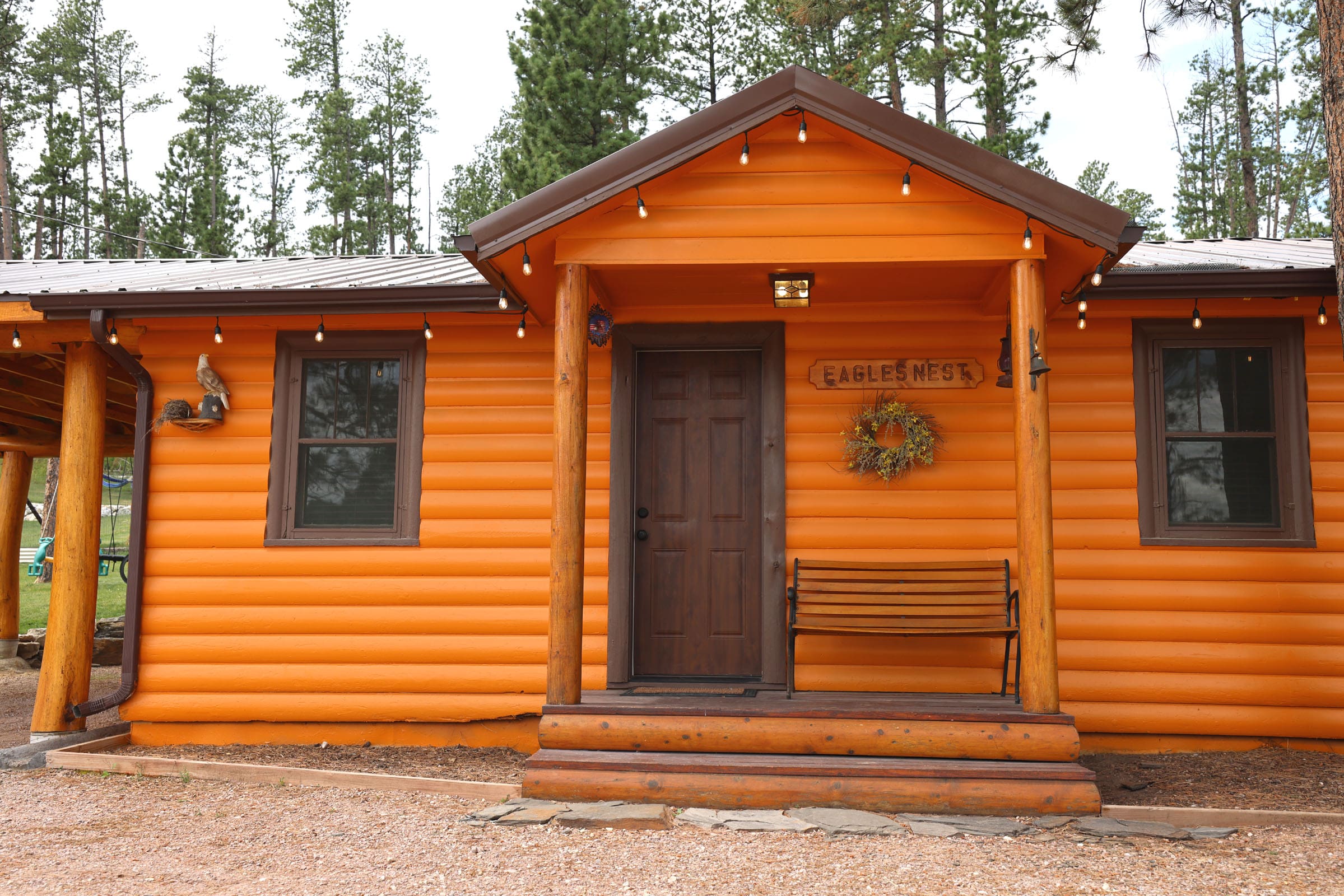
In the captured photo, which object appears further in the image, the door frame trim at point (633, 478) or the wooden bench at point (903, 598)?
the door frame trim at point (633, 478)

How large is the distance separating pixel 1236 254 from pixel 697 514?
433 cm

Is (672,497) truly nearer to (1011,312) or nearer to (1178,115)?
(1011,312)

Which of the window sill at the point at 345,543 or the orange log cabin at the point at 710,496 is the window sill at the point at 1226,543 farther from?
the window sill at the point at 345,543

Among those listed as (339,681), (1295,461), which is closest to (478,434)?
(339,681)

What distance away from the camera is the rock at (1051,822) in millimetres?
4238

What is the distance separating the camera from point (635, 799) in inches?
179

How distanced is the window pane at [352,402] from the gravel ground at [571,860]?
2.52 meters

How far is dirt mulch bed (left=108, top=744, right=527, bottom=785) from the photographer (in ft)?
18.0

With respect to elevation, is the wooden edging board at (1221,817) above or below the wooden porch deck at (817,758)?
below

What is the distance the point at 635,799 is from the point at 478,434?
8.84 feet

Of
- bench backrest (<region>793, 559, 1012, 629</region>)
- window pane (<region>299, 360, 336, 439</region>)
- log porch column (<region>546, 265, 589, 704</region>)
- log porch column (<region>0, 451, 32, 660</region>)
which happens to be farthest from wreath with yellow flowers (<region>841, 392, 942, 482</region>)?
log porch column (<region>0, 451, 32, 660</region>)

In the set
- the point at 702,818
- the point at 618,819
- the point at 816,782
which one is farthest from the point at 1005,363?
the point at 618,819

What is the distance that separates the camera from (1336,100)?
4.93 metres

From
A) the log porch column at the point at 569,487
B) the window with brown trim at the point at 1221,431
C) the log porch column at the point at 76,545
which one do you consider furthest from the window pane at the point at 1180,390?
the log porch column at the point at 76,545
